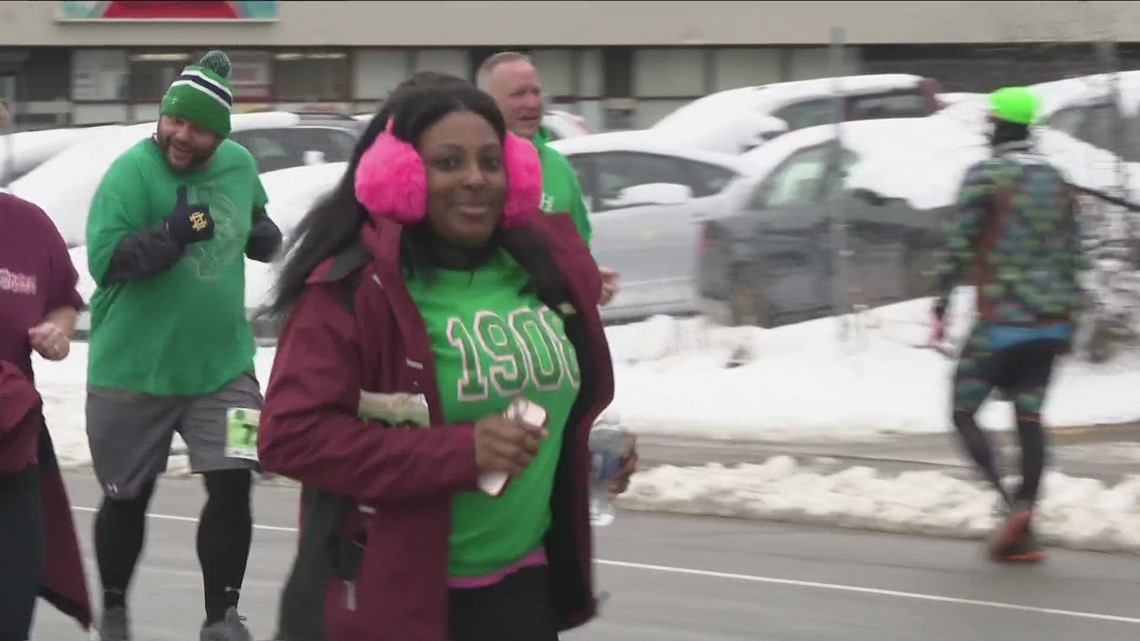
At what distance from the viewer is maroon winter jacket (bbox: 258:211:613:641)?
3412 millimetres

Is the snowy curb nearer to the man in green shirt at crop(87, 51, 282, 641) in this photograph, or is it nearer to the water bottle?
the man in green shirt at crop(87, 51, 282, 641)

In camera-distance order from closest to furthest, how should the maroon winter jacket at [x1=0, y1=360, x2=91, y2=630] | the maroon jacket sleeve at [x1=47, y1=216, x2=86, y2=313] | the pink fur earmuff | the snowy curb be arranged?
the pink fur earmuff
the maroon jacket sleeve at [x1=47, y1=216, x2=86, y2=313]
the maroon winter jacket at [x1=0, y1=360, x2=91, y2=630]
the snowy curb

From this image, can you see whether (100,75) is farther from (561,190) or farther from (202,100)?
(202,100)

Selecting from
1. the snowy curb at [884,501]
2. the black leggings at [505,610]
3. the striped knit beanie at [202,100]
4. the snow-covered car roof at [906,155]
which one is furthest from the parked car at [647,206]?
the black leggings at [505,610]

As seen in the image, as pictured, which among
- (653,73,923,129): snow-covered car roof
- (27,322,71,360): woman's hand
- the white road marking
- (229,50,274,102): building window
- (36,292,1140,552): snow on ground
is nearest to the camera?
(27,322,71,360): woman's hand

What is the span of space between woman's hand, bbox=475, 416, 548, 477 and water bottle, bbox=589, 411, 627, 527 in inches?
22.9

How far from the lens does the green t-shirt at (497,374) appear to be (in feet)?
11.5

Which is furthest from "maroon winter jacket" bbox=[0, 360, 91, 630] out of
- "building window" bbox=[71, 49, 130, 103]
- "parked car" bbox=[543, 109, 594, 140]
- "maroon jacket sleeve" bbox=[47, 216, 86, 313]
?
"building window" bbox=[71, 49, 130, 103]

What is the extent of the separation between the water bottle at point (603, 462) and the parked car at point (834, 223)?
9529 millimetres

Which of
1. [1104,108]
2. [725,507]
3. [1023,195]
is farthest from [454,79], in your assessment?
[1104,108]

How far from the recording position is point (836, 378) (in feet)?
43.7

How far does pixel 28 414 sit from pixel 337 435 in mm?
1563

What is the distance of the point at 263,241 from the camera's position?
630 cm

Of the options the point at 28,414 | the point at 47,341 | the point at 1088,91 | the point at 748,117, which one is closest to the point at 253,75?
the point at 748,117
